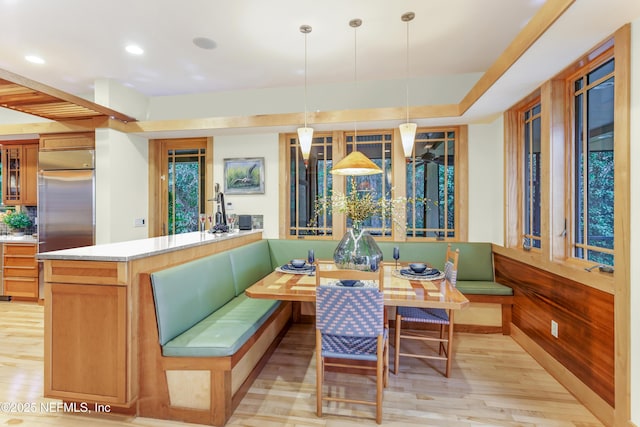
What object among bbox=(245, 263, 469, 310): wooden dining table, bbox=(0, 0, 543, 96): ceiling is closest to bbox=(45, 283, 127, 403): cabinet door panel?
bbox=(245, 263, 469, 310): wooden dining table

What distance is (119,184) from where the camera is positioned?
155 inches

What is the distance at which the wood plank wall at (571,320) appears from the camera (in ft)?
6.32

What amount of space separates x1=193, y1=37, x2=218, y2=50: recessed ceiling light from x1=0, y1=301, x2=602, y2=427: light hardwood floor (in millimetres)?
2932

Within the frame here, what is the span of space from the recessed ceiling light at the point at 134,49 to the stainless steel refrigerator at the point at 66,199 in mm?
1420

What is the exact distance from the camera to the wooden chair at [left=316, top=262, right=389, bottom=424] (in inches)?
71.9

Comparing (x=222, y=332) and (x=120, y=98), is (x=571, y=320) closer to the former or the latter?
(x=222, y=332)

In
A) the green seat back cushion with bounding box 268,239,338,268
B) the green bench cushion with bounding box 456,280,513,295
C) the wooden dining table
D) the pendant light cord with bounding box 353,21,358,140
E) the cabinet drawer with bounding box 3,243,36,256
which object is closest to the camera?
the wooden dining table

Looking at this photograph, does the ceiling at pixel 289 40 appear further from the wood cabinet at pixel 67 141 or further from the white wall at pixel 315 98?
the wood cabinet at pixel 67 141

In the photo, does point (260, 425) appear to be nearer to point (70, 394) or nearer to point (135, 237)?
point (70, 394)

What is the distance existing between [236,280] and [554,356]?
2.71 metres

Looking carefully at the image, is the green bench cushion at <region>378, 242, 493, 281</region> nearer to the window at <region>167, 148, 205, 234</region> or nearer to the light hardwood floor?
the light hardwood floor

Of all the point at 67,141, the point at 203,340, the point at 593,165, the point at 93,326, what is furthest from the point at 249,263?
the point at 593,165

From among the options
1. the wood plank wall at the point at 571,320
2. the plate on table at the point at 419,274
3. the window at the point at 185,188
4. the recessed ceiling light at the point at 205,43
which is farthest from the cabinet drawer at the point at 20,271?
the wood plank wall at the point at 571,320

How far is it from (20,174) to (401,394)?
5.68 m
